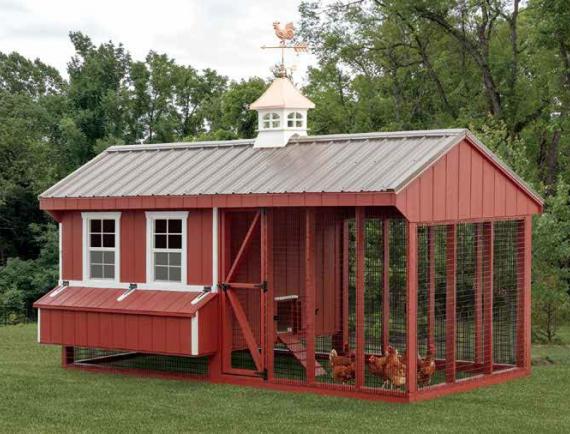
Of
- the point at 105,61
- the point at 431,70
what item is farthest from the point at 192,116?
the point at 431,70

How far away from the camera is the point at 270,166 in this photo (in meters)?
18.1

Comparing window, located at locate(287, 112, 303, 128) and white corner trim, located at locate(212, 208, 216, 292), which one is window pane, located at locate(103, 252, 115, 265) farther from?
window, located at locate(287, 112, 303, 128)

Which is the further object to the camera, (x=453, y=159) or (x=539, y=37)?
(x=539, y=37)

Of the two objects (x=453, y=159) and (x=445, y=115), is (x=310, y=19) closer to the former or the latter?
(x=445, y=115)

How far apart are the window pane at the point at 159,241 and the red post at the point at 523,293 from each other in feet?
18.8

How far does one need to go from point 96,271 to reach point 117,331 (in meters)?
1.41

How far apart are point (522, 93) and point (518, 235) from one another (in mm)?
23065

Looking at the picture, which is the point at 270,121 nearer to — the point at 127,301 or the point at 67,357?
the point at 127,301

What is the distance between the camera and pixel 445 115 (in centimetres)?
4284

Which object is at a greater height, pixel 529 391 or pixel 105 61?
pixel 105 61

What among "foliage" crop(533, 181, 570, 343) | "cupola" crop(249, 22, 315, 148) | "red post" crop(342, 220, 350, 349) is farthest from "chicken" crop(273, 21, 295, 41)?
"foliage" crop(533, 181, 570, 343)

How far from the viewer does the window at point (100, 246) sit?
1905 centimetres

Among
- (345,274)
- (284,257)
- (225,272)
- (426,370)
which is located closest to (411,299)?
(426,370)

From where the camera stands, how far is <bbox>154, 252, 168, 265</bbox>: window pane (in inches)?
724
